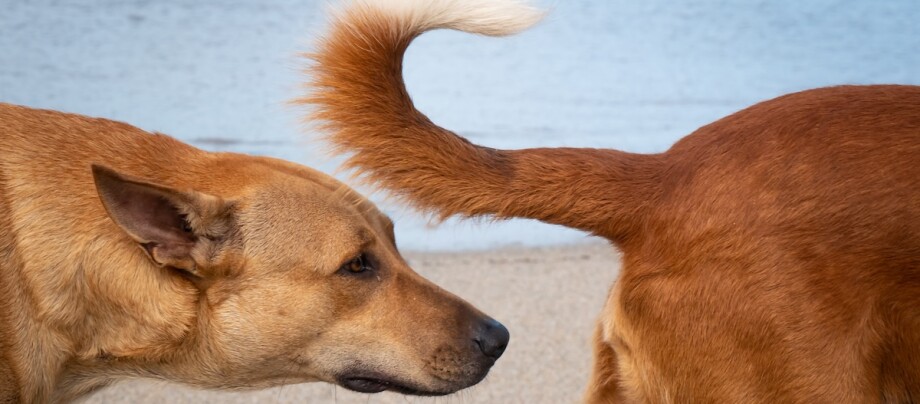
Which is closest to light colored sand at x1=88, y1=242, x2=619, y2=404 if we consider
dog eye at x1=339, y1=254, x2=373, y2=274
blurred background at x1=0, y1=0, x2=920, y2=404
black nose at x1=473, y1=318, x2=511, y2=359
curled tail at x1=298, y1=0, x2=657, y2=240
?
blurred background at x1=0, y1=0, x2=920, y2=404

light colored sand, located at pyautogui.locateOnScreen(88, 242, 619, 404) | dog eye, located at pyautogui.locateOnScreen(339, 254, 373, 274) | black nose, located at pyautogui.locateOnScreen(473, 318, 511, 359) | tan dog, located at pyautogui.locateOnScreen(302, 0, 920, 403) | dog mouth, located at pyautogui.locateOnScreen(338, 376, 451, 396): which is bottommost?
light colored sand, located at pyautogui.locateOnScreen(88, 242, 619, 404)

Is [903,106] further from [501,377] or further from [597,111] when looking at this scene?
[597,111]

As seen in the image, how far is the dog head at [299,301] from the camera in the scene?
2.43 meters

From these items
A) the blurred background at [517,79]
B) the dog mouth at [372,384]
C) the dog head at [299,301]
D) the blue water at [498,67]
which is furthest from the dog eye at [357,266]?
the blue water at [498,67]

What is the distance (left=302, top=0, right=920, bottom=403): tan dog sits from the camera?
1998 millimetres

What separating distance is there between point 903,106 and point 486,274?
2.86m

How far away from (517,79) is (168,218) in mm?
6309

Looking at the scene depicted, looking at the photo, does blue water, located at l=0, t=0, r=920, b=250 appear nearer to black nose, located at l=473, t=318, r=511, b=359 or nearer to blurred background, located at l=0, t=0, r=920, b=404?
blurred background, located at l=0, t=0, r=920, b=404

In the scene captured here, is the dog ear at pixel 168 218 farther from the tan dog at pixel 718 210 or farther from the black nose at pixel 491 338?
the black nose at pixel 491 338

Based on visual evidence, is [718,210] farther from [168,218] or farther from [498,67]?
[498,67]

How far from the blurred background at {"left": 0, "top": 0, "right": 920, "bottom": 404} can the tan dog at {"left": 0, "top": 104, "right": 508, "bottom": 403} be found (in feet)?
4.88

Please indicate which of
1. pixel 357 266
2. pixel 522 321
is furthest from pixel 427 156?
pixel 522 321

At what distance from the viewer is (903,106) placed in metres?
2.24

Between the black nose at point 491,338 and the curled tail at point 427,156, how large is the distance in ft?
1.41
